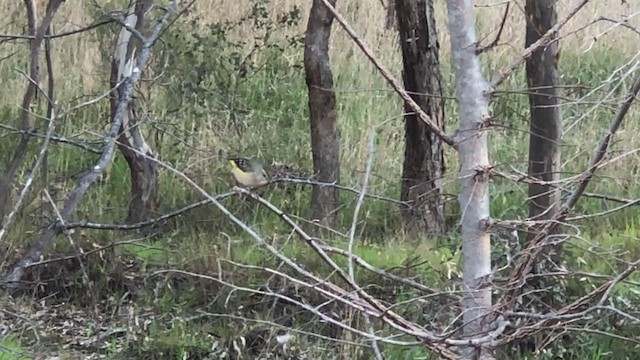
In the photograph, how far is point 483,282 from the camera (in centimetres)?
294

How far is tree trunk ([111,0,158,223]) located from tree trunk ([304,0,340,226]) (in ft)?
3.59

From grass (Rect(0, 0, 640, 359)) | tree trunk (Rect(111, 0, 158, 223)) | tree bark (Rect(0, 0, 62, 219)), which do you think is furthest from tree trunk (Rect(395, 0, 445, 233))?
tree bark (Rect(0, 0, 62, 219))

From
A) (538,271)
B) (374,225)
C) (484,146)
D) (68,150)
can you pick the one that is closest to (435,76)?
(374,225)

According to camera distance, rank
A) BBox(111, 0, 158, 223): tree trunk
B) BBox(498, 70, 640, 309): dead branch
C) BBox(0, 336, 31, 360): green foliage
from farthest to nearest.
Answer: BBox(111, 0, 158, 223): tree trunk
BBox(0, 336, 31, 360): green foliage
BBox(498, 70, 640, 309): dead branch

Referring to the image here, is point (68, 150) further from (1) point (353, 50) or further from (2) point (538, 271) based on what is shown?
(2) point (538, 271)

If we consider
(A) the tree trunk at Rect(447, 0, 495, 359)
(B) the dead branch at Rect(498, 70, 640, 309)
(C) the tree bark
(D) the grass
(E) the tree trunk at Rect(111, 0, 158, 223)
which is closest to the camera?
(B) the dead branch at Rect(498, 70, 640, 309)

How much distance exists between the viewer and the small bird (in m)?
5.48

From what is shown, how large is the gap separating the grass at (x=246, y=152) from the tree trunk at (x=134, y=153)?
19cm

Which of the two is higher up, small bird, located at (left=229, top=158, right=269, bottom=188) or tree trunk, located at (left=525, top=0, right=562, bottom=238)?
tree trunk, located at (left=525, top=0, right=562, bottom=238)

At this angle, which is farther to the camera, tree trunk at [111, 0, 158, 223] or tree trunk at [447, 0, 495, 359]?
tree trunk at [111, 0, 158, 223]

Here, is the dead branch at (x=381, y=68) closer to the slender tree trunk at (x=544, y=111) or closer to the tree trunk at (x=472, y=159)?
the tree trunk at (x=472, y=159)

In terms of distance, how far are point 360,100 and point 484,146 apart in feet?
18.6

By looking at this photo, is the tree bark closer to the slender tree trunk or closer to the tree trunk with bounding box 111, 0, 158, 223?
the tree trunk with bounding box 111, 0, 158, 223

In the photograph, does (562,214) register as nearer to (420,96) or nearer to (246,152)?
(420,96)
